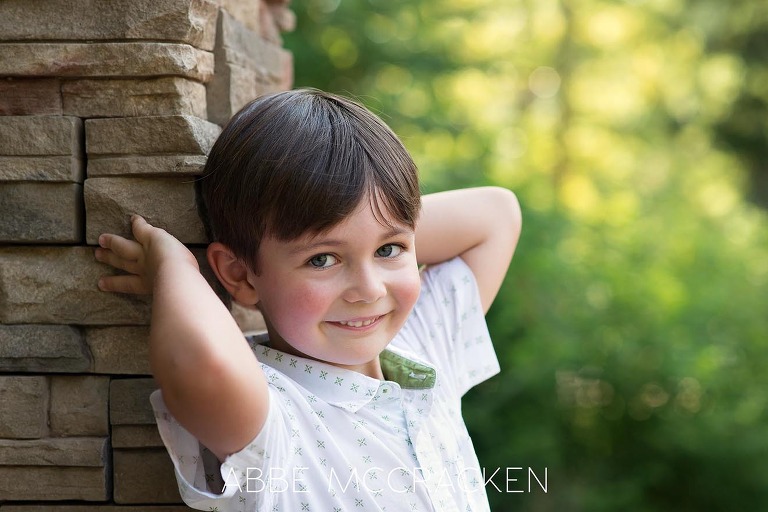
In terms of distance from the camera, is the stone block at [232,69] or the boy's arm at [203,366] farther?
the stone block at [232,69]

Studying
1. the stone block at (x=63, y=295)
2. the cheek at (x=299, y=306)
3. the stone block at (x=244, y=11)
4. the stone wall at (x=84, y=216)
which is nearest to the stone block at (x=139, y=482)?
the stone wall at (x=84, y=216)

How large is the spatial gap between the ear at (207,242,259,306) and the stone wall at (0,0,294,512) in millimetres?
71

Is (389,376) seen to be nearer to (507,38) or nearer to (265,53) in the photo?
(265,53)

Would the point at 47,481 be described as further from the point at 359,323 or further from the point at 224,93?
the point at 224,93

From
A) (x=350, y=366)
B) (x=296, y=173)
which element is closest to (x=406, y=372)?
(x=350, y=366)

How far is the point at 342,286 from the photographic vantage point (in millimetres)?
1525

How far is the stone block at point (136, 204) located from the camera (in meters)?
1.63

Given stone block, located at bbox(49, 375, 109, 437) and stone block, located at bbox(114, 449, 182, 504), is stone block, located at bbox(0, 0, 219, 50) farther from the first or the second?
stone block, located at bbox(114, 449, 182, 504)

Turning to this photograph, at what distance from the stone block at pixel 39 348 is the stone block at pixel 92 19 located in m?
0.56

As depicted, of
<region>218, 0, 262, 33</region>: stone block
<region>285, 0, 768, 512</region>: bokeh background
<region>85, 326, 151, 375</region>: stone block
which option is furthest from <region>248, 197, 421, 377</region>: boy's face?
<region>285, 0, 768, 512</region>: bokeh background

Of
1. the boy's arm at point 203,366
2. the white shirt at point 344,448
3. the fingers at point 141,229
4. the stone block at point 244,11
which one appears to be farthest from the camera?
the stone block at point 244,11

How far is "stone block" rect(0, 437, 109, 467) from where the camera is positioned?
1.63 meters

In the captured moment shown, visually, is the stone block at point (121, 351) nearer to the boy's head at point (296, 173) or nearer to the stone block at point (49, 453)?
the stone block at point (49, 453)

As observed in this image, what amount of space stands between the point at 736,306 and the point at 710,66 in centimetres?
613
